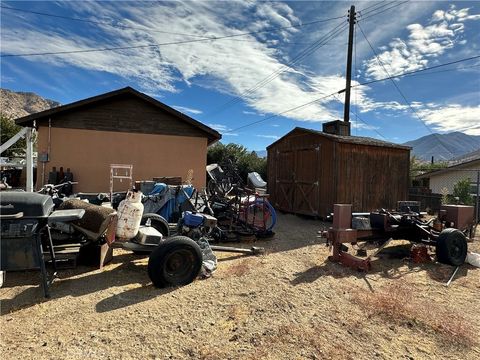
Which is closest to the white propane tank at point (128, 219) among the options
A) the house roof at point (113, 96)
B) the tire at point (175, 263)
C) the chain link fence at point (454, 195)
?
the tire at point (175, 263)

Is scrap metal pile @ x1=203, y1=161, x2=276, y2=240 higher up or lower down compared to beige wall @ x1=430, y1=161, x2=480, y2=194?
lower down

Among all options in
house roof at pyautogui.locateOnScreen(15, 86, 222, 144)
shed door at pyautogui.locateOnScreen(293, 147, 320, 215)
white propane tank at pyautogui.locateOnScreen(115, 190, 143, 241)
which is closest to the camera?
white propane tank at pyautogui.locateOnScreen(115, 190, 143, 241)

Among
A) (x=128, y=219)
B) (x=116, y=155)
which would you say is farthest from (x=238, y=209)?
(x=116, y=155)

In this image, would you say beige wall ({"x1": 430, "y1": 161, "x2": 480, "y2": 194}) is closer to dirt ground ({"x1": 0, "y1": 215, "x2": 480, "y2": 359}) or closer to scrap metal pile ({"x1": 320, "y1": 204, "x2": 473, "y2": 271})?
scrap metal pile ({"x1": 320, "y1": 204, "x2": 473, "y2": 271})

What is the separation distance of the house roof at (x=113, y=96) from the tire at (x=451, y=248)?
826 centimetres

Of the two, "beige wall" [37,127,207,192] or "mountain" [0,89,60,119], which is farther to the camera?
"mountain" [0,89,60,119]

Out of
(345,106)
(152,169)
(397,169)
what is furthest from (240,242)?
(345,106)

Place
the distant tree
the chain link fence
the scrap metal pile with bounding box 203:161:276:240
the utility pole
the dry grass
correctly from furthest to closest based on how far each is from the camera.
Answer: the distant tree → the utility pole → the chain link fence → the scrap metal pile with bounding box 203:161:276:240 → the dry grass

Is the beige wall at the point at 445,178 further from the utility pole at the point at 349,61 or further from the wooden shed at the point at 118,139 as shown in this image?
the wooden shed at the point at 118,139

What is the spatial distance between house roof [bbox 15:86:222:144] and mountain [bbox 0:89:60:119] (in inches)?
3844

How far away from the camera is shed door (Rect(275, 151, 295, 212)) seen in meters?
12.6

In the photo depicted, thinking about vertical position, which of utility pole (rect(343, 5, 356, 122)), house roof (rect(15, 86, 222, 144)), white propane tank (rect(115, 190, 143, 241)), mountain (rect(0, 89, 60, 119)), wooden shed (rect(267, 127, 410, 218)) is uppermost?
mountain (rect(0, 89, 60, 119))

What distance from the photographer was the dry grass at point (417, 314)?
3227mm

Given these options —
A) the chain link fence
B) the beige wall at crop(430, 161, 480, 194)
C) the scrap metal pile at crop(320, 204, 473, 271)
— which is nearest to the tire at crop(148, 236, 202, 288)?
the scrap metal pile at crop(320, 204, 473, 271)
